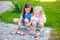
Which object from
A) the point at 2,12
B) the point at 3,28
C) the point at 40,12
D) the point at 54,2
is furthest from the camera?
the point at 2,12

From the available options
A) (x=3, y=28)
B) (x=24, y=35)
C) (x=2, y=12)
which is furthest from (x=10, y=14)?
(x=24, y=35)

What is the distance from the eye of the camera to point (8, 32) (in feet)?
14.3

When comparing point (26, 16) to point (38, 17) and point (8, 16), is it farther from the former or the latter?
point (8, 16)

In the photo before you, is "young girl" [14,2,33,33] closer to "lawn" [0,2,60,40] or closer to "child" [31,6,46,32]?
"child" [31,6,46,32]

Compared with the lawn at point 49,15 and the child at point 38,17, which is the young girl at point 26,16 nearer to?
the child at point 38,17

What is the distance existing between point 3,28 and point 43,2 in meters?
0.95

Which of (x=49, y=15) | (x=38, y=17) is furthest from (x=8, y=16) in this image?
(x=38, y=17)

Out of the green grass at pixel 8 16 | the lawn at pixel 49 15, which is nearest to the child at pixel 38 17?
the lawn at pixel 49 15

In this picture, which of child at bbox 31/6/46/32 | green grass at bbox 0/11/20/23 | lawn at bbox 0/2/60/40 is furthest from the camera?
green grass at bbox 0/11/20/23

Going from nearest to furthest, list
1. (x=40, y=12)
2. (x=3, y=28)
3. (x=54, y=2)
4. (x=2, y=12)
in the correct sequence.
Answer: (x=40, y=12) → (x=3, y=28) → (x=54, y=2) → (x=2, y=12)

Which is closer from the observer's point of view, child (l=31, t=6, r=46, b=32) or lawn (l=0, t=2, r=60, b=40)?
child (l=31, t=6, r=46, b=32)

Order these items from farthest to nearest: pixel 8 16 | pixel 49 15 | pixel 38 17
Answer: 1. pixel 8 16
2. pixel 49 15
3. pixel 38 17

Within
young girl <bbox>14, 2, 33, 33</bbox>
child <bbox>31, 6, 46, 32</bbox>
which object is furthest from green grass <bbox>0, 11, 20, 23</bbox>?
child <bbox>31, 6, 46, 32</bbox>

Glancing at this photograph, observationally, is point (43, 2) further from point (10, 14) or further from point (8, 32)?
point (8, 32)
